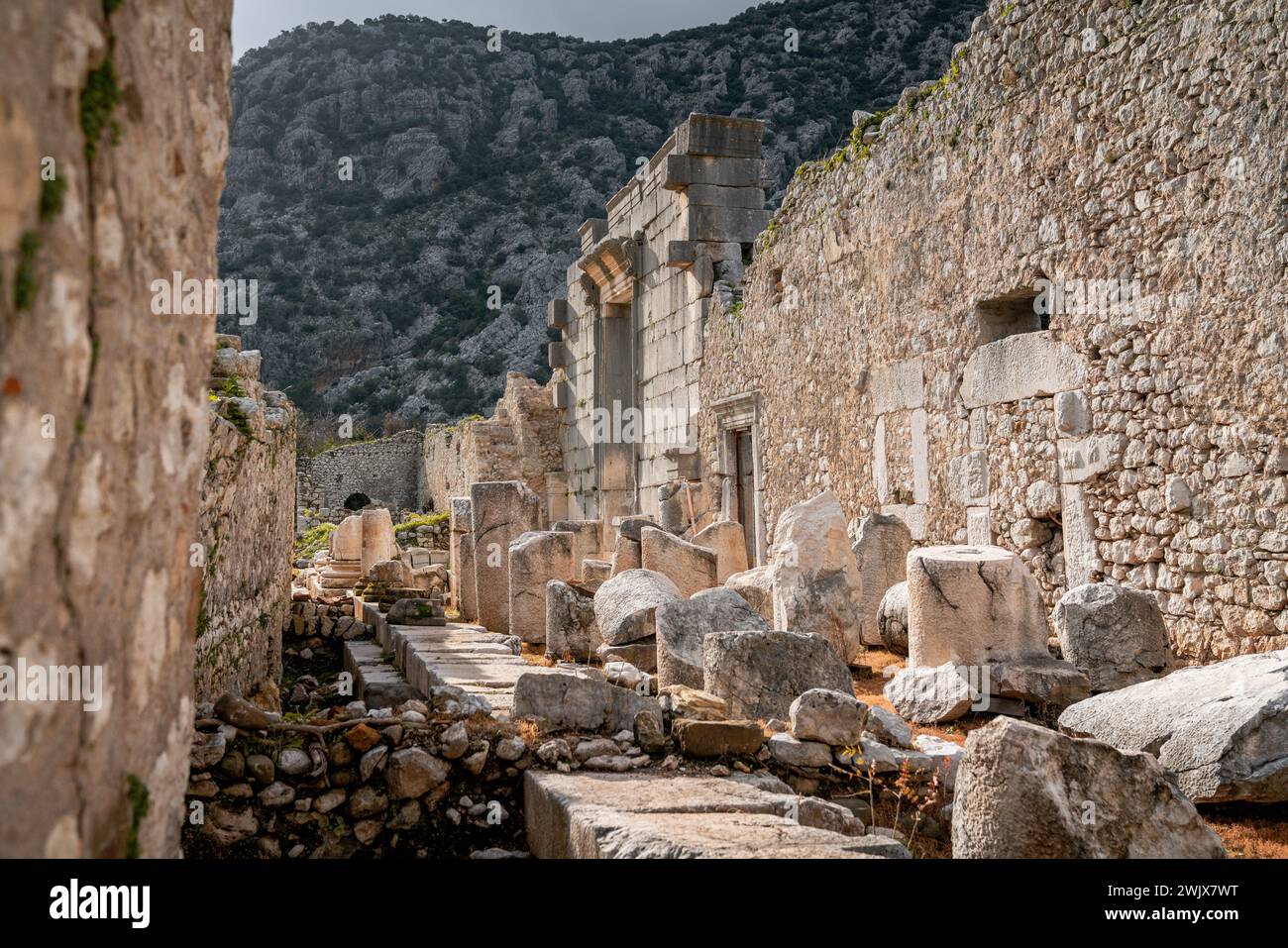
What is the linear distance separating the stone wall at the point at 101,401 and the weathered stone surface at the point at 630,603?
5.84 m

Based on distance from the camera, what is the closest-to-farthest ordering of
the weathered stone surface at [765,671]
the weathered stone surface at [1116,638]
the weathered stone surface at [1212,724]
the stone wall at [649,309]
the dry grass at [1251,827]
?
the dry grass at [1251,827] → the weathered stone surface at [1212,724] → the weathered stone surface at [765,671] → the weathered stone surface at [1116,638] → the stone wall at [649,309]

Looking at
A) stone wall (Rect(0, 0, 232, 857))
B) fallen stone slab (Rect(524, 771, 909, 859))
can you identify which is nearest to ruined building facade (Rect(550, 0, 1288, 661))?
fallen stone slab (Rect(524, 771, 909, 859))

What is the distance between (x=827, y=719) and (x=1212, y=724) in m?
1.68

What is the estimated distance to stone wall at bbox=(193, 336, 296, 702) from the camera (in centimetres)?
555

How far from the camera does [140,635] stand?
188 cm

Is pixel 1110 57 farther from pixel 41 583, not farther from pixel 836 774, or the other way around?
pixel 41 583

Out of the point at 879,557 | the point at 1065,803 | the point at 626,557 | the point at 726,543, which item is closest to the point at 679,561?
the point at 626,557

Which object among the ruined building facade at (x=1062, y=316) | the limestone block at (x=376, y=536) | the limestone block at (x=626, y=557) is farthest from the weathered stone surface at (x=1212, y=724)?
the limestone block at (x=376, y=536)

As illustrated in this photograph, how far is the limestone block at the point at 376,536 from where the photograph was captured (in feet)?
51.1

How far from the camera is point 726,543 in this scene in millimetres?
11703

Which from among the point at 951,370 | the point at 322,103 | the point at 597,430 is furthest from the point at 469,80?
the point at 951,370

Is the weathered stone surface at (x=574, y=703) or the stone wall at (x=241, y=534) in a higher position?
the stone wall at (x=241, y=534)

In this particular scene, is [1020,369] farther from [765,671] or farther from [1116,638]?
[765,671]

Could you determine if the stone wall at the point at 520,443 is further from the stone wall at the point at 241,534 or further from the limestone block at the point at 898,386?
the stone wall at the point at 241,534
